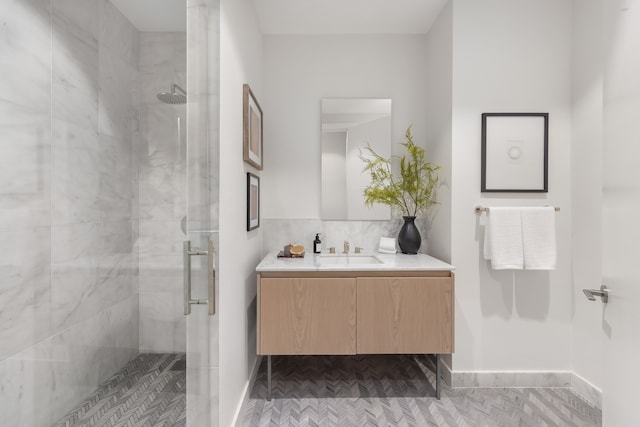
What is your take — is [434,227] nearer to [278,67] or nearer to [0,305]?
[278,67]

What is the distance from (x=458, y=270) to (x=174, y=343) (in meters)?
1.84

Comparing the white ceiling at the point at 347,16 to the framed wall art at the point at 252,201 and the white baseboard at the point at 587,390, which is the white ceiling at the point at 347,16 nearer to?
the framed wall art at the point at 252,201

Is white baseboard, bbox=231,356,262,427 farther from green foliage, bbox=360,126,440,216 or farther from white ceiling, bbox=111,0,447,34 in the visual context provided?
white ceiling, bbox=111,0,447,34

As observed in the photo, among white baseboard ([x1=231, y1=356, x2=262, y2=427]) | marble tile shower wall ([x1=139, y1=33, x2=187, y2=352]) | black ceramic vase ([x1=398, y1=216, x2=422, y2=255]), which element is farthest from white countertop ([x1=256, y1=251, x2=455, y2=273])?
marble tile shower wall ([x1=139, y1=33, x2=187, y2=352])

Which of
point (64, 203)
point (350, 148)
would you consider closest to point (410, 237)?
point (350, 148)

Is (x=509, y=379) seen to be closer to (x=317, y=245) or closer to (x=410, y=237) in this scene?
(x=410, y=237)

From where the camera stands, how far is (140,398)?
102cm

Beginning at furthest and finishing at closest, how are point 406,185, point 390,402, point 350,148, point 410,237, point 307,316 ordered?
point 350,148 < point 406,185 < point 410,237 < point 390,402 < point 307,316

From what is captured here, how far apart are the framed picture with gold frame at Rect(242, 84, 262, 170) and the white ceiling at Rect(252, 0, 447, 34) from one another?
0.78 m

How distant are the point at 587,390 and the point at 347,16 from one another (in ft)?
9.93

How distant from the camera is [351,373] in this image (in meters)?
2.43

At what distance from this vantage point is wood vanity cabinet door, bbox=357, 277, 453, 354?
6.60 ft

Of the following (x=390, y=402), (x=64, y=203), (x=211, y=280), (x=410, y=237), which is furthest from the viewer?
(x=410, y=237)

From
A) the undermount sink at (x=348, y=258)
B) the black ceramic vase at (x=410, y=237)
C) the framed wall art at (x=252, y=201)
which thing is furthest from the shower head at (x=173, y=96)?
the black ceramic vase at (x=410, y=237)
